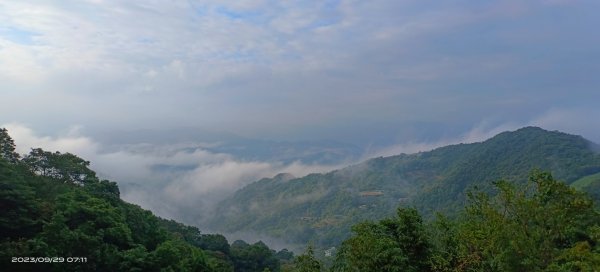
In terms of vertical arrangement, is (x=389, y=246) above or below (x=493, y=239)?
above

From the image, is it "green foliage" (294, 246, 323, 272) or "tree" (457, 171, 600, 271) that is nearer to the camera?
"tree" (457, 171, 600, 271)

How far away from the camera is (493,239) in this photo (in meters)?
22.2

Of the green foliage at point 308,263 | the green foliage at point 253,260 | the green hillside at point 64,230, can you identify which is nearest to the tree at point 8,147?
the green hillside at point 64,230

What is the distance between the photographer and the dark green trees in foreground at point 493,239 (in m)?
21.6

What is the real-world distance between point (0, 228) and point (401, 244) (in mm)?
28563

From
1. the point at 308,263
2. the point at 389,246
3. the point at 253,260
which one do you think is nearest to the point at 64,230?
the point at 308,263

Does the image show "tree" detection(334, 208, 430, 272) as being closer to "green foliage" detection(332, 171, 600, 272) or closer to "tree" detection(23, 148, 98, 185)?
"green foliage" detection(332, 171, 600, 272)

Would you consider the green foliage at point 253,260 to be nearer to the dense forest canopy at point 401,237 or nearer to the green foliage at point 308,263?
the dense forest canopy at point 401,237

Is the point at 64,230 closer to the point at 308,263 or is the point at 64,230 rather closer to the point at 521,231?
the point at 308,263

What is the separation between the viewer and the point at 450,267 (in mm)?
24984

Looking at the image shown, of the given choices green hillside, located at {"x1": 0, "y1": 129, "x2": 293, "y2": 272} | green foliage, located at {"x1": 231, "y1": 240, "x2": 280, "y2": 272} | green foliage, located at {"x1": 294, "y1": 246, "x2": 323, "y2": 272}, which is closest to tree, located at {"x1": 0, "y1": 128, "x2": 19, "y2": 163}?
green hillside, located at {"x1": 0, "y1": 129, "x2": 293, "y2": 272}

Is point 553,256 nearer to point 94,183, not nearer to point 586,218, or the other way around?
point 586,218

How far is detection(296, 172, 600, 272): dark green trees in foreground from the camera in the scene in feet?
70.9

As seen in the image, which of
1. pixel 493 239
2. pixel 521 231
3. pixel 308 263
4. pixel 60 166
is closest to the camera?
pixel 521 231
